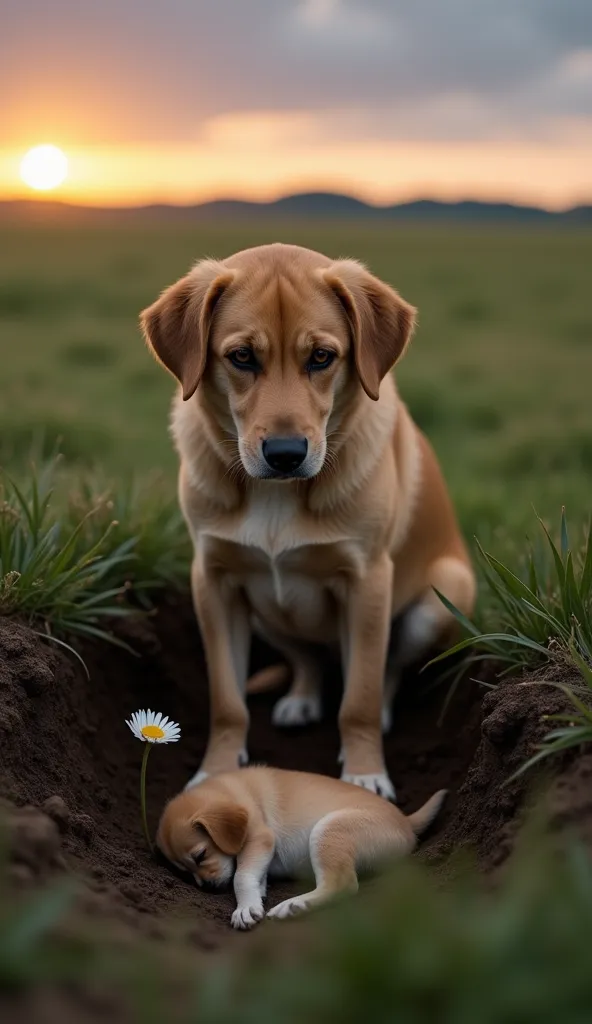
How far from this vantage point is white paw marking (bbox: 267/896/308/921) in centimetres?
320

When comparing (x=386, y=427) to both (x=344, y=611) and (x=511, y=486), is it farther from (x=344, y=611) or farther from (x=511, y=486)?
(x=511, y=486)

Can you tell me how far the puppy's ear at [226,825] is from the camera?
3484mm

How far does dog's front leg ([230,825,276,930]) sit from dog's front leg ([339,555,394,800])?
2.48 feet

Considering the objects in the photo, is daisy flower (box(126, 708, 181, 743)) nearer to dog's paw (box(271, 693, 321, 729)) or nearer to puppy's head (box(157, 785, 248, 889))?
puppy's head (box(157, 785, 248, 889))

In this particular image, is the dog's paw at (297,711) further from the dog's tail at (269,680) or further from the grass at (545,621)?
the grass at (545,621)

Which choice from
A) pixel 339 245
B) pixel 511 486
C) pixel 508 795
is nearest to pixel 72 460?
pixel 511 486

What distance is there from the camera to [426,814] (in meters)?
3.79

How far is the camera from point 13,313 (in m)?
15.2

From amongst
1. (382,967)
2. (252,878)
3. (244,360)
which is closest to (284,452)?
(244,360)

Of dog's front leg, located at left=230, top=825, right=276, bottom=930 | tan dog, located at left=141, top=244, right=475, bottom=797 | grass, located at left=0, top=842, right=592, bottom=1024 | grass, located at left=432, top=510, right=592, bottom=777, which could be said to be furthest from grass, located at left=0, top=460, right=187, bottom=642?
grass, located at left=0, top=842, right=592, bottom=1024

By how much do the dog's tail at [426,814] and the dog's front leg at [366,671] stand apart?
0.45 meters

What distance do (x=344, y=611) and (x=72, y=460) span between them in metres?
4.34

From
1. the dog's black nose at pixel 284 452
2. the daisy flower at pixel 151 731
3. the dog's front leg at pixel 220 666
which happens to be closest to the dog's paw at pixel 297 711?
the dog's front leg at pixel 220 666

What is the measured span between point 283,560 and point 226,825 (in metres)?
1.07
